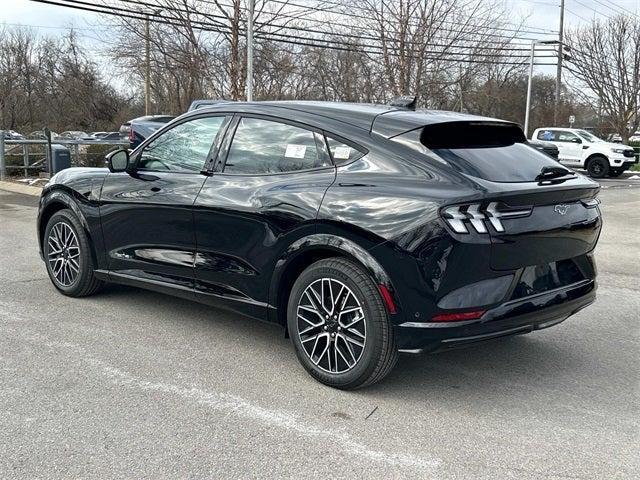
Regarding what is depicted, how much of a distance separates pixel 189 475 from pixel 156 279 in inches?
86.7

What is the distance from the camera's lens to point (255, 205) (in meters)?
4.08

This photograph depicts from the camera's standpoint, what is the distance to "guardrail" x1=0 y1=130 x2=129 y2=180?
15711 mm

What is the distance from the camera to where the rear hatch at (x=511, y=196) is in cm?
336

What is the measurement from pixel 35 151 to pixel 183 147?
14603mm

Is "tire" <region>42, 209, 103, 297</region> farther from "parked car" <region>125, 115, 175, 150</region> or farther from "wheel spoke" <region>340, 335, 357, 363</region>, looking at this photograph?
"parked car" <region>125, 115, 175, 150</region>

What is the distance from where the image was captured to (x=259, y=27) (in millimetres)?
21781

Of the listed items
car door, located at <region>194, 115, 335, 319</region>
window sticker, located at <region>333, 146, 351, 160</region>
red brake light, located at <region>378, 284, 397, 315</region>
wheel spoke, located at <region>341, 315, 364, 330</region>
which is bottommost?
wheel spoke, located at <region>341, 315, 364, 330</region>

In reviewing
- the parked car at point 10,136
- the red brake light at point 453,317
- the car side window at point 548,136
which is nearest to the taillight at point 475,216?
the red brake light at point 453,317

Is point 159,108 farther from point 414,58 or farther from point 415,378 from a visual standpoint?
point 415,378

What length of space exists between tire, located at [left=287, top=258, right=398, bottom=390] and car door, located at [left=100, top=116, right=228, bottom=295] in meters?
1.04

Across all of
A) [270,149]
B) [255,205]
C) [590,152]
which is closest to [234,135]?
[270,149]

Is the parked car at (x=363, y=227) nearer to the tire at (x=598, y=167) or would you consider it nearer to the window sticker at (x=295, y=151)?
the window sticker at (x=295, y=151)

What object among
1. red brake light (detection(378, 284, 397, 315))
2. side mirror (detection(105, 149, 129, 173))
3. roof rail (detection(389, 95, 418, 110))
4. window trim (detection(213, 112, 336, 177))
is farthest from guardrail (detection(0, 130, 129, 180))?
red brake light (detection(378, 284, 397, 315))

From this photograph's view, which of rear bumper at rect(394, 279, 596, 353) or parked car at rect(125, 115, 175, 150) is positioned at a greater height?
parked car at rect(125, 115, 175, 150)
